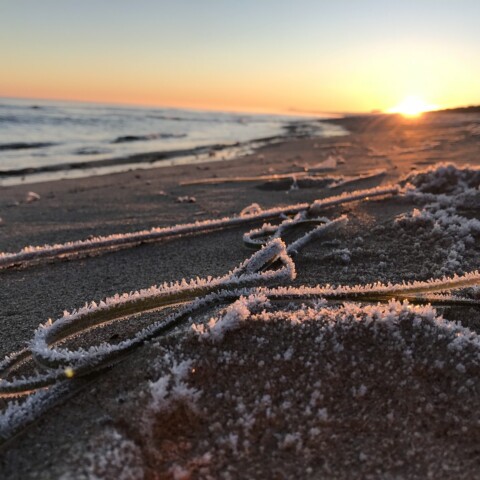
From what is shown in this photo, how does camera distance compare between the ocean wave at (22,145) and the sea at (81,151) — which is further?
the ocean wave at (22,145)

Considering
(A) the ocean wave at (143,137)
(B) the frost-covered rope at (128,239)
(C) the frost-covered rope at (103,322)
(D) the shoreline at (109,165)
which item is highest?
(C) the frost-covered rope at (103,322)

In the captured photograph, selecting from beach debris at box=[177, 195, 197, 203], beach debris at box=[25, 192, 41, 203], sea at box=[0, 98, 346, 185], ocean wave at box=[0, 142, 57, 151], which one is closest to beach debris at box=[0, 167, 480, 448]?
beach debris at box=[177, 195, 197, 203]

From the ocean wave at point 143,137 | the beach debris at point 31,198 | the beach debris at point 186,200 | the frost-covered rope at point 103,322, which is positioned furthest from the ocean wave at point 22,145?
the frost-covered rope at point 103,322

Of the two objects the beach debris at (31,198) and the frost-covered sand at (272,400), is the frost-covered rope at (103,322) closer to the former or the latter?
the frost-covered sand at (272,400)

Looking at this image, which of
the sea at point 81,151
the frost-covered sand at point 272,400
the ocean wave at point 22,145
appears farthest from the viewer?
the ocean wave at point 22,145

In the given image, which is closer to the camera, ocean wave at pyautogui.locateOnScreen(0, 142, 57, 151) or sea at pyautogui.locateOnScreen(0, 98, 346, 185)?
sea at pyautogui.locateOnScreen(0, 98, 346, 185)

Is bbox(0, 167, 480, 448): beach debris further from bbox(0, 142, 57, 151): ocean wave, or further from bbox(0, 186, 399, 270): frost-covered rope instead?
bbox(0, 142, 57, 151): ocean wave

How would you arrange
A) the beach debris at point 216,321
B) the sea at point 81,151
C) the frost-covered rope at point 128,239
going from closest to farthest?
the beach debris at point 216,321 < the frost-covered rope at point 128,239 < the sea at point 81,151

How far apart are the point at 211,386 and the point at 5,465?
41 cm

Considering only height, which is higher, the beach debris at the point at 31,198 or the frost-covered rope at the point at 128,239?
the frost-covered rope at the point at 128,239

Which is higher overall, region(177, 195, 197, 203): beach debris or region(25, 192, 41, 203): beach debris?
region(177, 195, 197, 203): beach debris

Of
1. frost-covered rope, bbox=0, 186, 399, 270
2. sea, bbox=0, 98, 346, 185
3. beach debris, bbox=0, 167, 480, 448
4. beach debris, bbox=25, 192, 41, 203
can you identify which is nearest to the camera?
beach debris, bbox=0, 167, 480, 448

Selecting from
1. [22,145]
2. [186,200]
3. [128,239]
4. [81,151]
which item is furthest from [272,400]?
[22,145]

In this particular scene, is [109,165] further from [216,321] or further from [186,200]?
A: [216,321]
